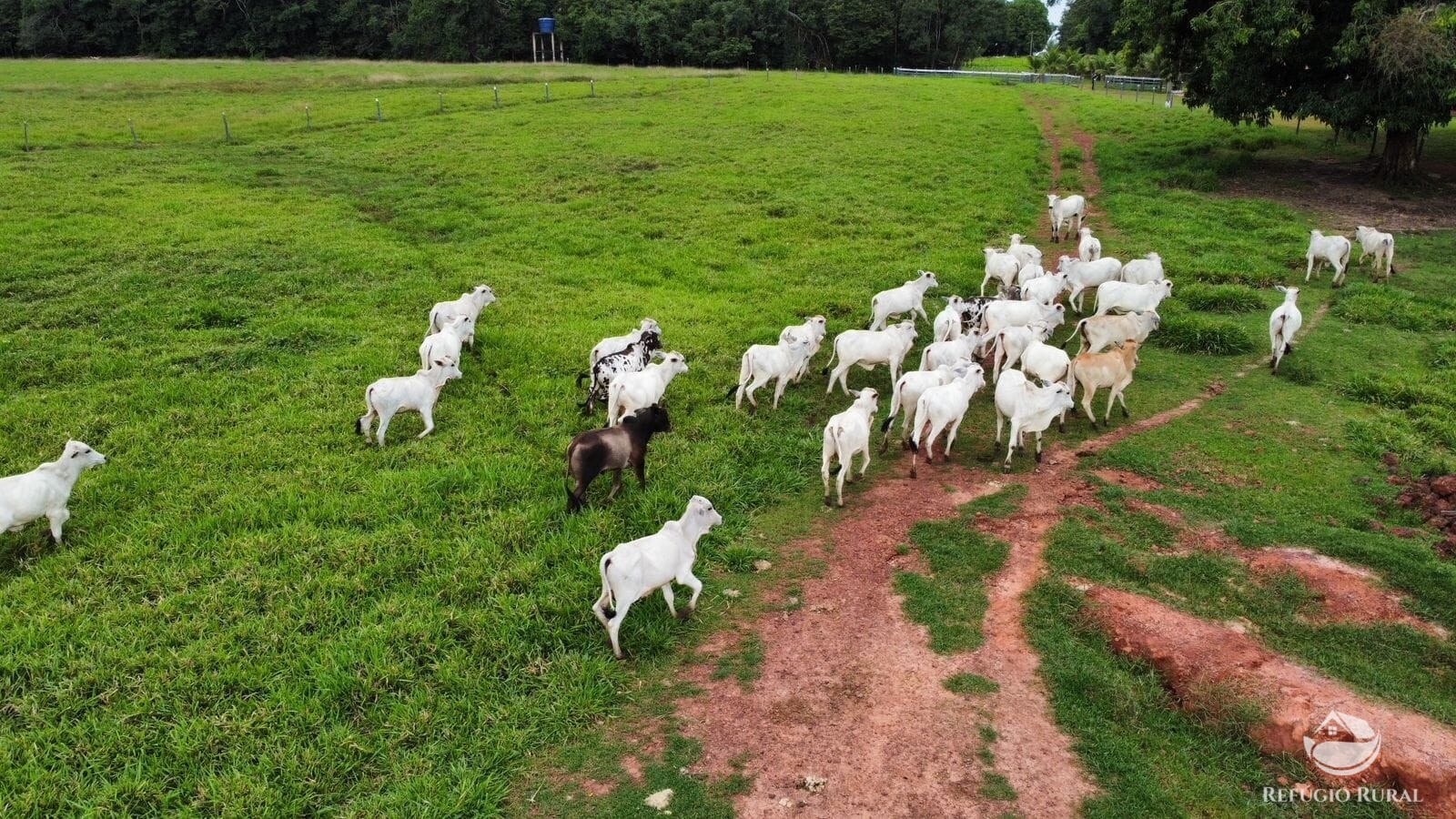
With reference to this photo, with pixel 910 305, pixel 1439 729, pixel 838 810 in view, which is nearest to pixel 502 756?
pixel 838 810

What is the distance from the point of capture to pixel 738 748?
5.64 meters

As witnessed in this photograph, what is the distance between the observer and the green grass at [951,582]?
22.1 ft

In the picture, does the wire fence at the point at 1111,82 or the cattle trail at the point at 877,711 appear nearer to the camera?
the cattle trail at the point at 877,711

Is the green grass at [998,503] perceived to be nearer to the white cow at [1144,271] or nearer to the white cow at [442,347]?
the white cow at [442,347]

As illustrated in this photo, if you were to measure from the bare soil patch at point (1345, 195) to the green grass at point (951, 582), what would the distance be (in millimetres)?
17106

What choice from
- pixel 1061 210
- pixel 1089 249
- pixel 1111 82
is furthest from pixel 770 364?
pixel 1111 82

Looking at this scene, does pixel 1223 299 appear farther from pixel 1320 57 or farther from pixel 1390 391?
pixel 1320 57

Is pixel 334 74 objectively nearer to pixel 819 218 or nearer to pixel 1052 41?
pixel 819 218

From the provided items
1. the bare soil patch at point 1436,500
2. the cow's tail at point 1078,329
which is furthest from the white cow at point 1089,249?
the bare soil patch at point 1436,500

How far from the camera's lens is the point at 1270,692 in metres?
5.65

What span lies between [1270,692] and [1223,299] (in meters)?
11.1

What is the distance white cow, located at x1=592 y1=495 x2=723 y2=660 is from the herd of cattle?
0.04 feet

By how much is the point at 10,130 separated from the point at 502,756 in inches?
1349

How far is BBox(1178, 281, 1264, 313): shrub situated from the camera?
1455 cm
